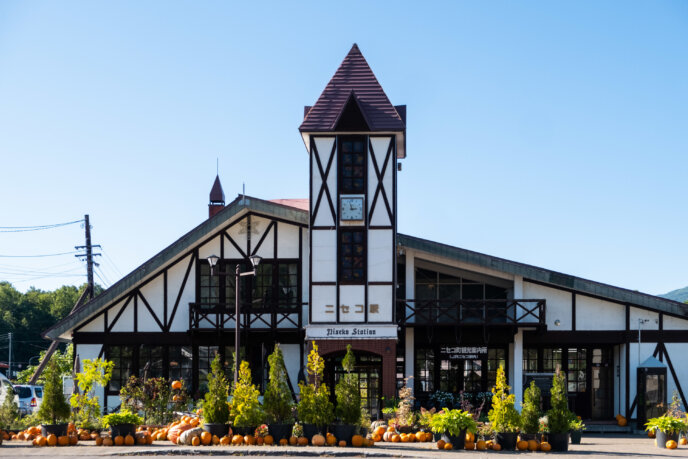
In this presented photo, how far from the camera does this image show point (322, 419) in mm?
20547

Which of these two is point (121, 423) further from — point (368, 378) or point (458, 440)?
point (368, 378)

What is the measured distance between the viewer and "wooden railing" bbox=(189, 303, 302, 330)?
30.1 m

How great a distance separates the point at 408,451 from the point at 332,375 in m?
10.4

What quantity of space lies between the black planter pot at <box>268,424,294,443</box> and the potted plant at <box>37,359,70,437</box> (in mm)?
5120

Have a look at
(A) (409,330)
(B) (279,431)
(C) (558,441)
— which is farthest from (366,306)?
(C) (558,441)

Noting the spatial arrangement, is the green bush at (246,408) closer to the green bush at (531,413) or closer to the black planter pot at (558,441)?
the green bush at (531,413)

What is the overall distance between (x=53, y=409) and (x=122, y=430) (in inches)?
75.1

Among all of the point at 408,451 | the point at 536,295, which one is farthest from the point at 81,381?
the point at 536,295

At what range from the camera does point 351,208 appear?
28.5 metres

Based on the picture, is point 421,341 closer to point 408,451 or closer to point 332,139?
point 332,139

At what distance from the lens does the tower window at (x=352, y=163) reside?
28.6 m

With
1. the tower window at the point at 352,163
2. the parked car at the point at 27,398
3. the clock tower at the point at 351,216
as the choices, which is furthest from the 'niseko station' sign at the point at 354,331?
the parked car at the point at 27,398

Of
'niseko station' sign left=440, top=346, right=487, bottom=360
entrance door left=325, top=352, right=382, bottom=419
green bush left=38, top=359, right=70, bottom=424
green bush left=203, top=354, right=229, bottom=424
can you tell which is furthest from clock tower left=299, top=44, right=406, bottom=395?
green bush left=38, top=359, right=70, bottom=424

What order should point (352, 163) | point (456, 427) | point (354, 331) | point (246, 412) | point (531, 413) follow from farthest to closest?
point (352, 163)
point (354, 331)
point (246, 412)
point (531, 413)
point (456, 427)
